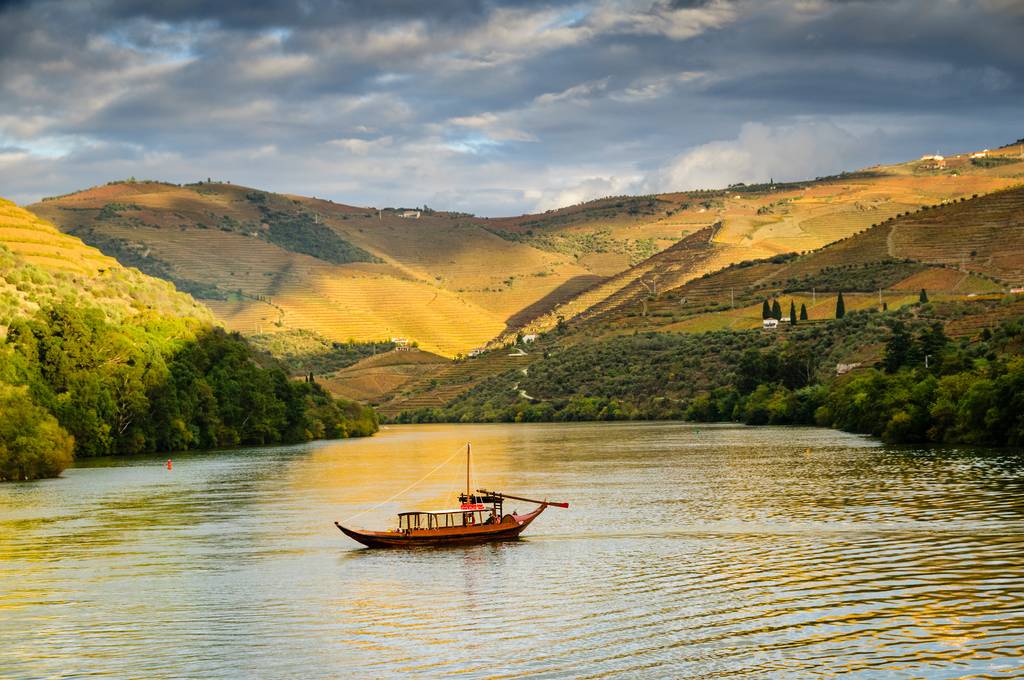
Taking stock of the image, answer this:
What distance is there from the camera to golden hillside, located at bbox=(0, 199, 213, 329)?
5354 inches

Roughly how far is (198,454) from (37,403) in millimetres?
23744

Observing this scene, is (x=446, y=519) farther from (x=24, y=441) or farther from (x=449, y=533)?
(x=24, y=441)

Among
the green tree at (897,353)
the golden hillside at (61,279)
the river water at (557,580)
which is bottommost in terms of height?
the river water at (557,580)

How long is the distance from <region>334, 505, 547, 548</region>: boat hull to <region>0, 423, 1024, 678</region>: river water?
31.6 inches

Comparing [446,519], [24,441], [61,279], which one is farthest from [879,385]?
[61,279]

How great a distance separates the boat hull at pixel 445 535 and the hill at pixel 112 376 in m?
43.8

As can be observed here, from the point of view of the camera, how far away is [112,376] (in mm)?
119125

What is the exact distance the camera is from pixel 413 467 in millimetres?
100188

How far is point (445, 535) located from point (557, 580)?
37.1ft

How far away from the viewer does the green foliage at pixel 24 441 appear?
290ft

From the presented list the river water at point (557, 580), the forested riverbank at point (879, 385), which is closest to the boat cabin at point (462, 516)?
the river water at point (557, 580)

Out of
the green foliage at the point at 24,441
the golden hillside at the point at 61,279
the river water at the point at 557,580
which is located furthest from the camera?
the golden hillside at the point at 61,279

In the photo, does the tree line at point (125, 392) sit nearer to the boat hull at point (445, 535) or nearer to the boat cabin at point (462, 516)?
the boat cabin at point (462, 516)

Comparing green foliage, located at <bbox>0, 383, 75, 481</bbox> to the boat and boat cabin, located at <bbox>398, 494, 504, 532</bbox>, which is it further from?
the boat
